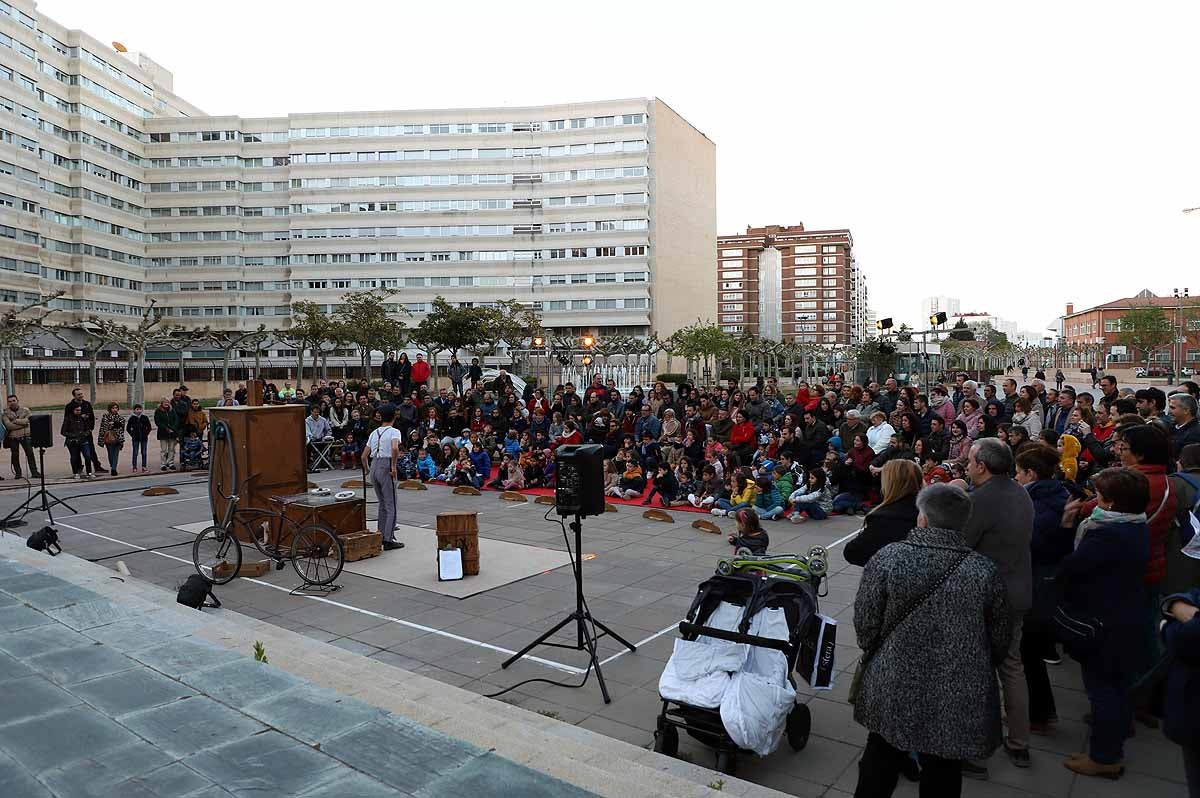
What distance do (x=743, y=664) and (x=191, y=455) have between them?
57.6ft

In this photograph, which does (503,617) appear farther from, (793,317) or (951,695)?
(793,317)

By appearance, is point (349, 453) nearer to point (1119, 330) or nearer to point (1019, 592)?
point (1019, 592)

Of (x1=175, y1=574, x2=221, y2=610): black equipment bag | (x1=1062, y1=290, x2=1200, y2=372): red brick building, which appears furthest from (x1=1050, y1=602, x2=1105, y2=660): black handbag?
(x1=1062, y1=290, x2=1200, y2=372): red brick building

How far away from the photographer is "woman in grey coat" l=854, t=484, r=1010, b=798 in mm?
3012

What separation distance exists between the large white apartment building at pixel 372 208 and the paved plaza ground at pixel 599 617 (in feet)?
191

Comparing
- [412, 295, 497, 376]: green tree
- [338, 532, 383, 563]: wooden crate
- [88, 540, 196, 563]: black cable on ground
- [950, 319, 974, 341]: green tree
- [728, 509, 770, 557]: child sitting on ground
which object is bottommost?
[88, 540, 196, 563]: black cable on ground

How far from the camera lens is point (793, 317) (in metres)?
142

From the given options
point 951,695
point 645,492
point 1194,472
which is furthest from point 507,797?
point 645,492

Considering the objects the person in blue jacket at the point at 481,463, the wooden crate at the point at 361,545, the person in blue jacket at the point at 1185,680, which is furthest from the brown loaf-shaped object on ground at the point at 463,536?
the person in blue jacket at the point at 481,463

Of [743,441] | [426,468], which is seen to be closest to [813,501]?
[743,441]

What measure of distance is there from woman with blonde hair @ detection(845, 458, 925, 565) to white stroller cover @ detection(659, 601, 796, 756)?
1.95ft

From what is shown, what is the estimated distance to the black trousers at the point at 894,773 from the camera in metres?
3.17

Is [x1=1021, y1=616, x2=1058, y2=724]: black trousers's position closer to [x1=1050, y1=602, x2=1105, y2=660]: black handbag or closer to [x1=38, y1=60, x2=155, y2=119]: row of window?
[x1=1050, y1=602, x2=1105, y2=660]: black handbag

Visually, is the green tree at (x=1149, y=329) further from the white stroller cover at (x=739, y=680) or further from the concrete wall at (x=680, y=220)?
the white stroller cover at (x=739, y=680)
